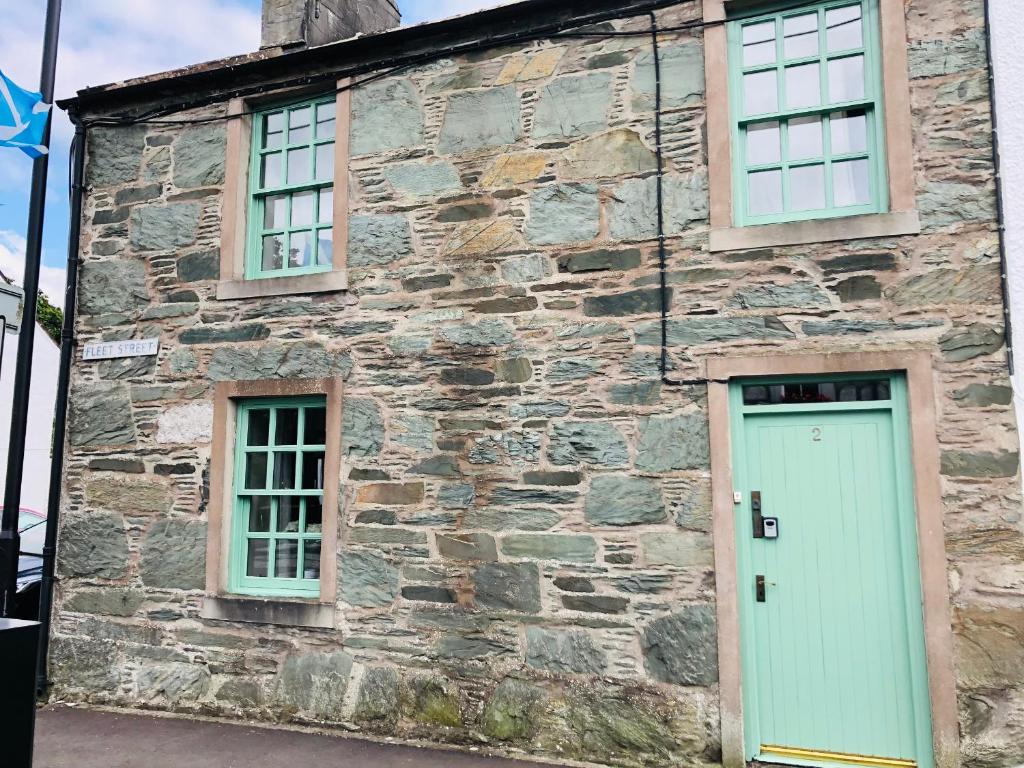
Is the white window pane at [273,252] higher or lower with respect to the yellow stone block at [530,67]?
lower

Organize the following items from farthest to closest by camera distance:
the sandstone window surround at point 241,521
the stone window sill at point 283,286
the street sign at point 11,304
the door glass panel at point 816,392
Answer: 1. the stone window sill at point 283,286
2. the sandstone window surround at point 241,521
3. the door glass panel at point 816,392
4. the street sign at point 11,304

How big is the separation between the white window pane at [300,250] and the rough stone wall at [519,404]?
47cm

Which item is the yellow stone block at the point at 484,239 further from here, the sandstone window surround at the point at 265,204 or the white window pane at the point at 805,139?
the white window pane at the point at 805,139

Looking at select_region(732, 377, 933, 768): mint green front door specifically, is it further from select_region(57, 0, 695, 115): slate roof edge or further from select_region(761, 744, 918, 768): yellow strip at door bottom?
select_region(57, 0, 695, 115): slate roof edge

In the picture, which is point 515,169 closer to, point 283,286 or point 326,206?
point 326,206

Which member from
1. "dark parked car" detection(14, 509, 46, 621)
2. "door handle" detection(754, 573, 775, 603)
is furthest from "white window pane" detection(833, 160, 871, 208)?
"dark parked car" detection(14, 509, 46, 621)

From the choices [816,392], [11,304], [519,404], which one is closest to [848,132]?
[816,392]

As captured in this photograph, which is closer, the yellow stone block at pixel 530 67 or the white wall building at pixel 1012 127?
the white wall building at pixel 1012 127

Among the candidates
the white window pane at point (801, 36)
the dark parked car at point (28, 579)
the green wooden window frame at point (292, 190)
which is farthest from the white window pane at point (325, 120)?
the dark parked car at point (28, 579)

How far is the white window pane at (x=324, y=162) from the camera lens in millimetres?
6652

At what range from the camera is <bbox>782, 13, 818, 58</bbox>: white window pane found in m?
5.45

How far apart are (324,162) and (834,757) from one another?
5605mm

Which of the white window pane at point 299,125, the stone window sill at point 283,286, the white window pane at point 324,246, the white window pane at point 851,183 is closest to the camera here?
the white window pane at point 851,183

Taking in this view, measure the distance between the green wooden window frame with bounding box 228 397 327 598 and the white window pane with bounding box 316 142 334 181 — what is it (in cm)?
182
